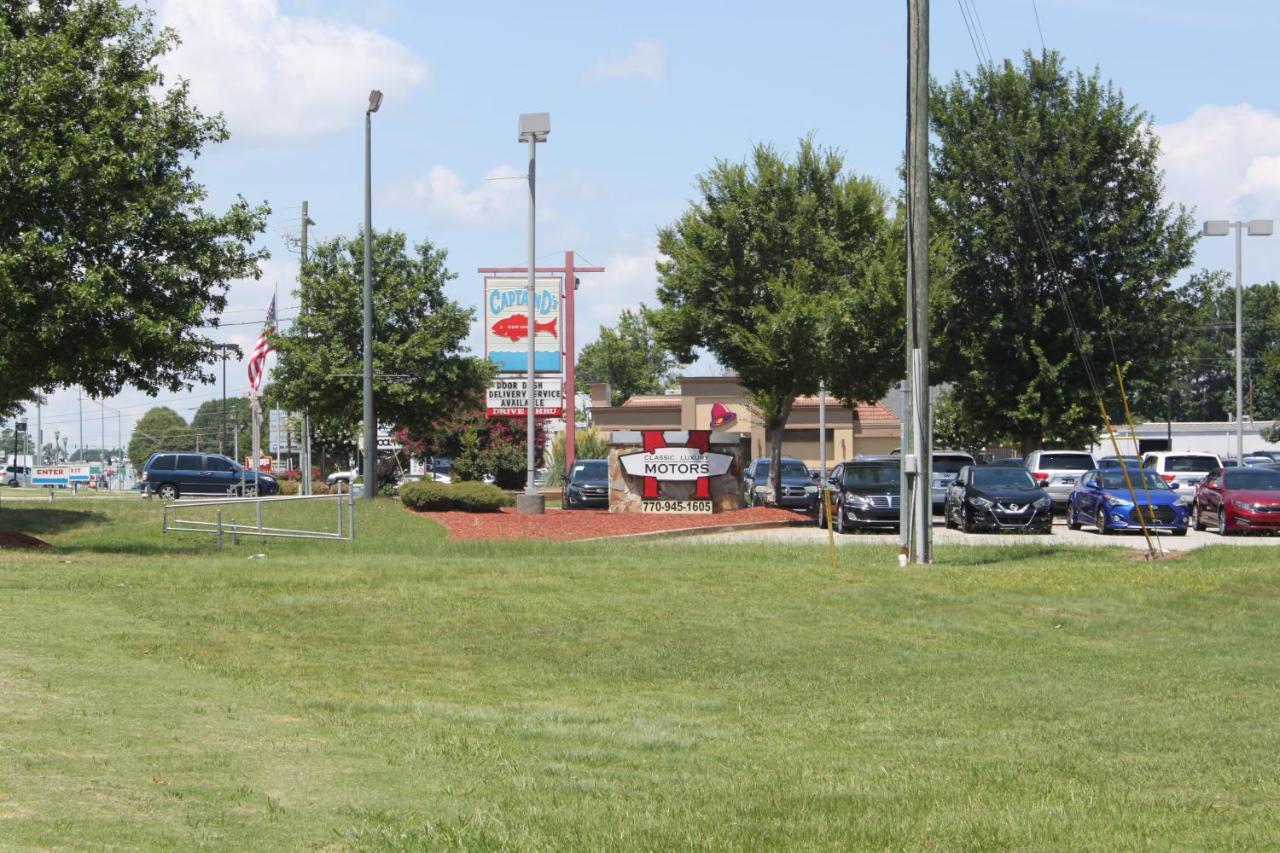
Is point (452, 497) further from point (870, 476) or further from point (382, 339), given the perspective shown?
point (382, 339)

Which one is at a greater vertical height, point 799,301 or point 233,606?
point 799,301

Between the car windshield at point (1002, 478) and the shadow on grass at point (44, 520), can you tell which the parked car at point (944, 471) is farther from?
the shadow on grass at point (44, 520)

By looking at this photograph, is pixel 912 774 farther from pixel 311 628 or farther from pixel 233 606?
pixel 233 606

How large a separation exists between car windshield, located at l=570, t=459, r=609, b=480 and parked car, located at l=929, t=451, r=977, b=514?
29.4 feet

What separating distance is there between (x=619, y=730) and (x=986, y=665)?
5157 millimetres

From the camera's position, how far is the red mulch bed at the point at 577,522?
100ft

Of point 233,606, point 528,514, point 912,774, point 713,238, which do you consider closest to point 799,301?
point 713,238

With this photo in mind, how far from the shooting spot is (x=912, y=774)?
29.0 ft

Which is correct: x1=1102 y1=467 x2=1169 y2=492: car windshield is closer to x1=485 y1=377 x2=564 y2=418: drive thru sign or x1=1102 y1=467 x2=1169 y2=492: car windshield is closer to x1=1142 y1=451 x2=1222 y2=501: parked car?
x1=1142 y1=451 x2=1222 y2=501: parked car

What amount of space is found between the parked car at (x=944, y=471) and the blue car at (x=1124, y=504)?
3223 millimetres

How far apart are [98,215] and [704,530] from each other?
15.3 metres

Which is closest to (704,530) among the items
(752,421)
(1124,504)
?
(1124,504)

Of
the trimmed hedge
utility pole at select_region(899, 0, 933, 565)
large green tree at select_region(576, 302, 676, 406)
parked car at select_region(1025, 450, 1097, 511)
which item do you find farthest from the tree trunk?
large green tree at select_region(576, 302, 676, 406)

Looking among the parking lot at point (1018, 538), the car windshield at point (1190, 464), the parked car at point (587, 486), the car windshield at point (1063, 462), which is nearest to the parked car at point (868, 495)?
the parking lot at point (1018, 538)
